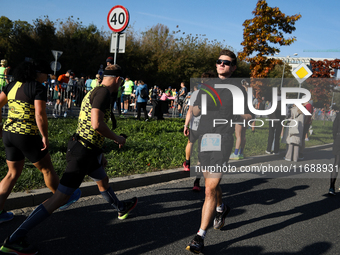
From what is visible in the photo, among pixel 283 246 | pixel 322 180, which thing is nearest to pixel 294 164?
pixel 322 180

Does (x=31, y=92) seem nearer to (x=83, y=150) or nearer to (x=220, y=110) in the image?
(x=83, y=150)

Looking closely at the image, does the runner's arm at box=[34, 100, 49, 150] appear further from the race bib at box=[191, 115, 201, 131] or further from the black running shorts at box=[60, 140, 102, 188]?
the race bib at box=[191, 115, 201, 131]

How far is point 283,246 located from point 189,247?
111 centimetres

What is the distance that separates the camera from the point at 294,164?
331 inches

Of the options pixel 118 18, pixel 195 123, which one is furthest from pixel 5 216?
pixel 118 18

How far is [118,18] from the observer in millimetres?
6637

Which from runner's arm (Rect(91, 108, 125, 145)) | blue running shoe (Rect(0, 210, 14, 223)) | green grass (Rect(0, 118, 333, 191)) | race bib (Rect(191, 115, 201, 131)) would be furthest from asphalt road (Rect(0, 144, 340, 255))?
runner's arm (Rect(91, 108, 125, 145))

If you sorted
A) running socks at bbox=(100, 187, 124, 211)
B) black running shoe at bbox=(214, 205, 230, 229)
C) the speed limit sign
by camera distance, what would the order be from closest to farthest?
running socks at bbox=(100, 187, 124, 211) < black running shoe at bbox=(214, 205, 230, 229) < the speed limit sign

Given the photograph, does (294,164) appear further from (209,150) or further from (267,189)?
(209,150)

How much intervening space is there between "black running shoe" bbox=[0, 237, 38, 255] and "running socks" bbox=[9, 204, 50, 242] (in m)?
0.04

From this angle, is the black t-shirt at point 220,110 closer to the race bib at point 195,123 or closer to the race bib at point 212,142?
the race bib at point 212,142

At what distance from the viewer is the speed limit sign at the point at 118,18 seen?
21.4 ft

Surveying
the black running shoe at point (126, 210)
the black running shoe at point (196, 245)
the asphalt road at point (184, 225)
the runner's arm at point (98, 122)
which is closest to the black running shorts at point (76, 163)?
the runner's arm at point (98, 122)

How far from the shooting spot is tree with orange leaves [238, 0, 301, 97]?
18.0m
